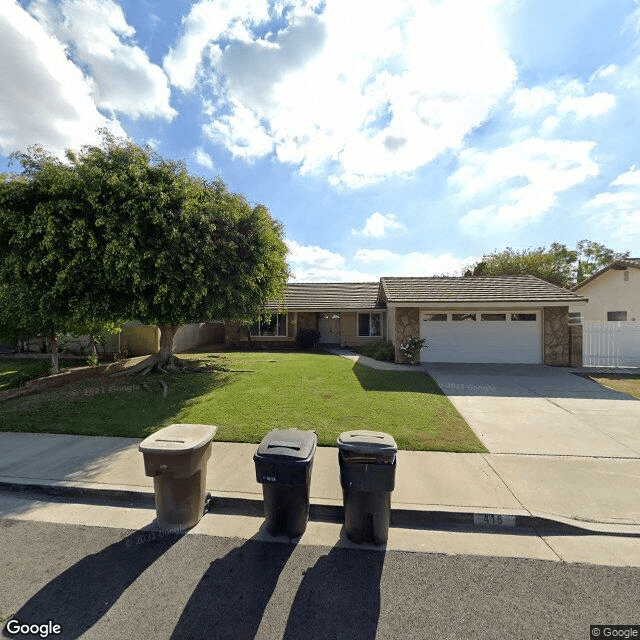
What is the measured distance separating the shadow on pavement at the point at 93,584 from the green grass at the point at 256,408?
2.35 metres

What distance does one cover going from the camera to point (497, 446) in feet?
17.5

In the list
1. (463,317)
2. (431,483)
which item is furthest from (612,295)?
(431,483)

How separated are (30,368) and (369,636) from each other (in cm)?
1612

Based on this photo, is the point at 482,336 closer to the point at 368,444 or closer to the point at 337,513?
the point at 337,513

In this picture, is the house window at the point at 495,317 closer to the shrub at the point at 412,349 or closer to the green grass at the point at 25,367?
the shrub at the point at 412,349

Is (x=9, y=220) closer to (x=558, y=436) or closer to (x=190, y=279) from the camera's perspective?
(x=190, y=279)

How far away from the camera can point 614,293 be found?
67.7 ft

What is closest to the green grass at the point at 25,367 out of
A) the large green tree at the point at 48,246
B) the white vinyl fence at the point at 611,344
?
the large green tree at the point at 48,246

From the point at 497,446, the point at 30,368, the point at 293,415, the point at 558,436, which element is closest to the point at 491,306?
the point at 558,436

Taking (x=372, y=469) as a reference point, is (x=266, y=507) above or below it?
below

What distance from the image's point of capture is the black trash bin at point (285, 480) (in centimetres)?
317

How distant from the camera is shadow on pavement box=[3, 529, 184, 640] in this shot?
242 cm

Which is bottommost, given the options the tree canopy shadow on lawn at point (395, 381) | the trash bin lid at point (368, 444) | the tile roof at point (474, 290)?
the tree canopy shadow on lawn at point (395, 381)

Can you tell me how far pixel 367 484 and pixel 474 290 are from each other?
12.8 metres
